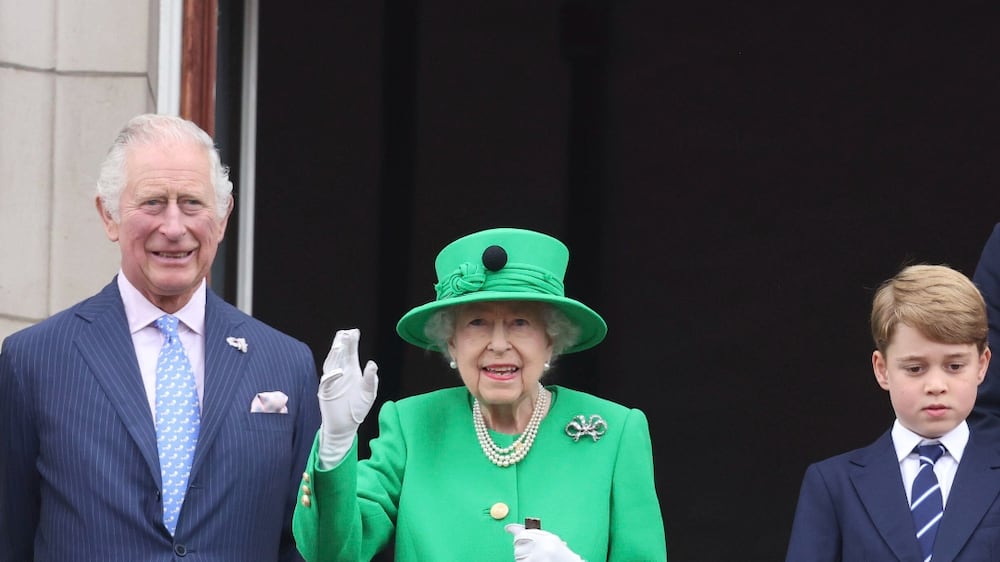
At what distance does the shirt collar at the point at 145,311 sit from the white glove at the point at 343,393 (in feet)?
1.48

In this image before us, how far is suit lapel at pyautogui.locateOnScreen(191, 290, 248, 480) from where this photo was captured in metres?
3.34

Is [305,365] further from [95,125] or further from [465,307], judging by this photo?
[95,125]

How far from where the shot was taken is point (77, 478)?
3.28 meters

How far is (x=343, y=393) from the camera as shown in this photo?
122 inches

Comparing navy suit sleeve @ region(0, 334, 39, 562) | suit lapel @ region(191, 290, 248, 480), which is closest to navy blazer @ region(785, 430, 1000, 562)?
suit lapel @ region(191, 290, 248, 480)

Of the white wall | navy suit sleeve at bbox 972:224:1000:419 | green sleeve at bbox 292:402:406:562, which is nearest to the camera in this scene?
green sleeve at bbox 292:402:406:562

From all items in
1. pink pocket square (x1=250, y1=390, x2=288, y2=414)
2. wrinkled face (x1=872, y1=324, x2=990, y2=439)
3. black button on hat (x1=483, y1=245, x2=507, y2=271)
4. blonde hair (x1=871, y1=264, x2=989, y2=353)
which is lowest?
pink pocket square (x1=250, y1=390, x2=288, y2=414)

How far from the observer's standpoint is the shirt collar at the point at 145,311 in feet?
11.3

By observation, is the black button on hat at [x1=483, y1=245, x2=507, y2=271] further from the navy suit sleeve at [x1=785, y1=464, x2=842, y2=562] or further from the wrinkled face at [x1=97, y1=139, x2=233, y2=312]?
the navy suit sleeve at [x1=785, y1=464, x2=842, y2=562]

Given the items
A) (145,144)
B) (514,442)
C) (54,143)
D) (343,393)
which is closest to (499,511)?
(514,442)

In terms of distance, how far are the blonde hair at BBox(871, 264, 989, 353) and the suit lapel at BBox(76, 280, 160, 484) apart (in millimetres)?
1421

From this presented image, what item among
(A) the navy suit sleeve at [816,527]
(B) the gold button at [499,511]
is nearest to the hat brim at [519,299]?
(B) the gold button at [499,511]

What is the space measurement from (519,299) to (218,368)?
59 centimetres

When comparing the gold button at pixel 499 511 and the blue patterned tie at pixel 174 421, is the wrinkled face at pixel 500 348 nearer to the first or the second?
the gold button at pixel 499 511
